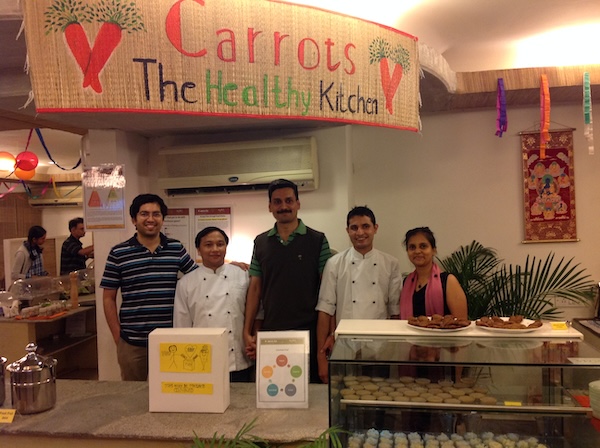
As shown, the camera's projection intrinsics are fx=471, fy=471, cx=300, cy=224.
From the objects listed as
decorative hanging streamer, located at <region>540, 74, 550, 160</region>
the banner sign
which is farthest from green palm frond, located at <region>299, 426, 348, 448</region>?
decorative hanging streamer, located at <region>540, 74, 550, 160</region>

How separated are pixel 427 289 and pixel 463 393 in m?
0.79

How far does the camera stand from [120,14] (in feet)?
5.00

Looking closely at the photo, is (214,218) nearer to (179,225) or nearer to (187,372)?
(179,225)

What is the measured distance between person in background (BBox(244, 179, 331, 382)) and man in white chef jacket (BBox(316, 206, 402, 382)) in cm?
9

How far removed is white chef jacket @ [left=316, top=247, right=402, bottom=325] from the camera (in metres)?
2.60

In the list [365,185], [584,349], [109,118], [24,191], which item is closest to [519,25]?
[365,185]

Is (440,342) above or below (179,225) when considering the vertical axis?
below

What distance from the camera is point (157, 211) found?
2600mm

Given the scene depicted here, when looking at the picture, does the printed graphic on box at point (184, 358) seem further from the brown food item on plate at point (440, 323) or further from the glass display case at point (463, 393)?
the brown food item on plate at point (440, 323)

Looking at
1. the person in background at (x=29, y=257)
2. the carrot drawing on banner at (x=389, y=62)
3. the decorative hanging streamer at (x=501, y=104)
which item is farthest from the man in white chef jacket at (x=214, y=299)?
the person in background at (x=29, y=257)

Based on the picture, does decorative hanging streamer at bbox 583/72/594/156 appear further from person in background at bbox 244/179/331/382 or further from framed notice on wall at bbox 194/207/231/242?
framed notice on wall at bbox 194/207/231/242

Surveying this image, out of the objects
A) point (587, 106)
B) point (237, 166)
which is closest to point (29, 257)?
point (237, 166)

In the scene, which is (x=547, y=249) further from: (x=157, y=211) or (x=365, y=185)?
(x=157, y=211)

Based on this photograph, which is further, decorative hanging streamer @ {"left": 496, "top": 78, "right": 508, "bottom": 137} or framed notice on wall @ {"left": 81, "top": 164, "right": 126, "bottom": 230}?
framed notice on wall @ {"left": 81, "top": 164, "right": 126, "bottom": 230}
